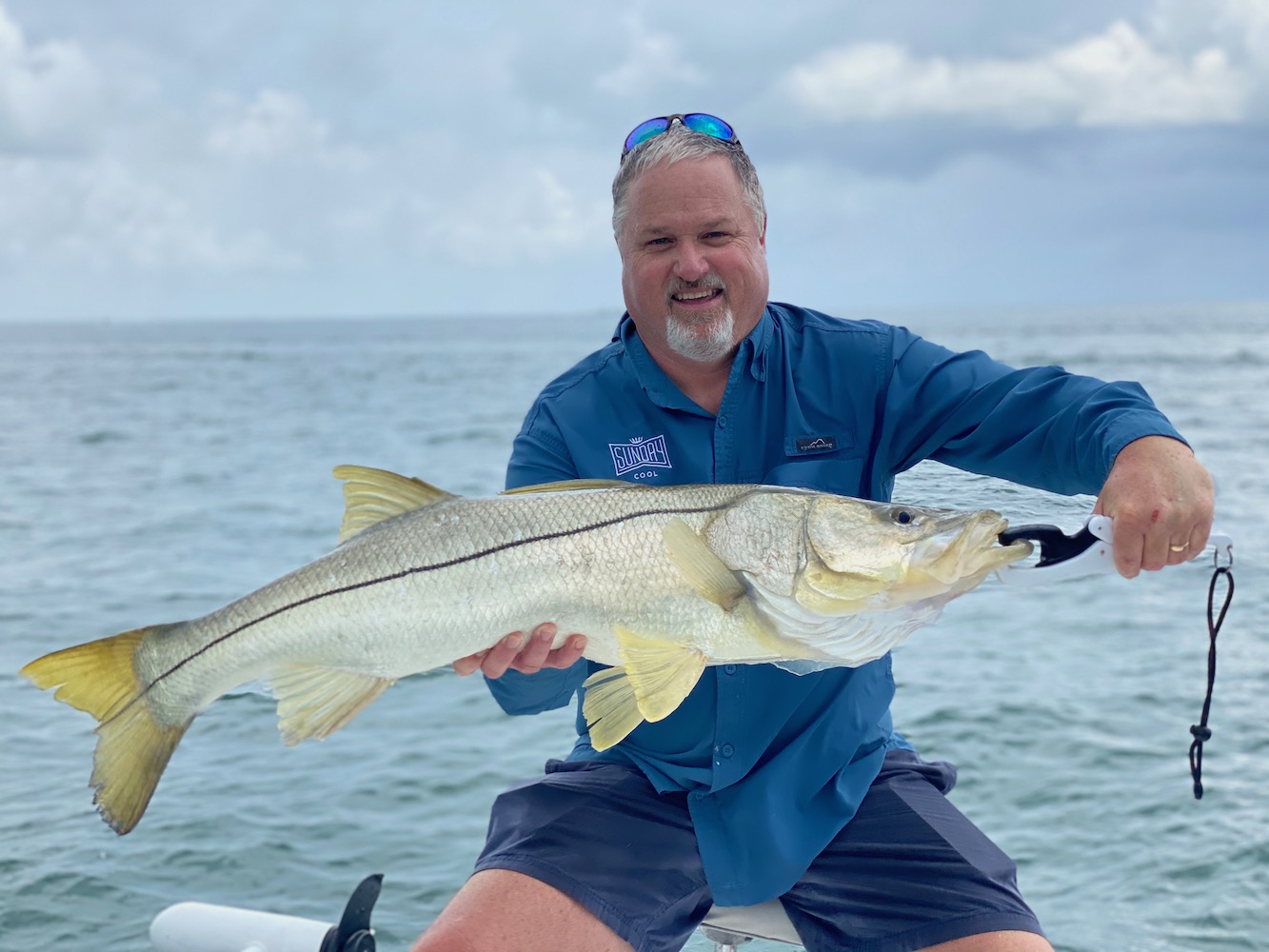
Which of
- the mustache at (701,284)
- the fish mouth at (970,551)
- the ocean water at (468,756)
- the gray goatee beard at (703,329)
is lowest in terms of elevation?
the ocean water at (468,756)

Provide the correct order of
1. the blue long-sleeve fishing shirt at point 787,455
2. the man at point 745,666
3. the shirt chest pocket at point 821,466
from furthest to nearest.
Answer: the shirt chest pocket at point 821,466 < the blue long-sleeve fishing shirt at point 787,455 < the man at point 745,666

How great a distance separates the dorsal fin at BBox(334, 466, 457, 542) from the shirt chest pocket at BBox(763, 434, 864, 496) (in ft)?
3.17

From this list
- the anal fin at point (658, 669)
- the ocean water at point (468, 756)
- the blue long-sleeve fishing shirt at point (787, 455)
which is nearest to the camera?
the anal fin at point (658, 669)

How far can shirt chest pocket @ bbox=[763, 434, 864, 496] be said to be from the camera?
330cm

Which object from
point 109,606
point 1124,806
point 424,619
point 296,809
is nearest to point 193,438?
point 109,606

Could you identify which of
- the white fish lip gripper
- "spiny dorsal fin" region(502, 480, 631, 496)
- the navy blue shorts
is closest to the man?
the navy blue shorts

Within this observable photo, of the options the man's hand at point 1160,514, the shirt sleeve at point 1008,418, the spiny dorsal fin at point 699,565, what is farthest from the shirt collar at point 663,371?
the man's hand at point 1160,514

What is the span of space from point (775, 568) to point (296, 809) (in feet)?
15.0

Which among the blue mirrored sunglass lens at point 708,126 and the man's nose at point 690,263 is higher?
the blue mirrored sunglass lens at point 708,126

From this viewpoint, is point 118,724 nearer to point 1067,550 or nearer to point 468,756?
point 1067,550

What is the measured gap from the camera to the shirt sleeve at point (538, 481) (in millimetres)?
3141

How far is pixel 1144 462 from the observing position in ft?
8.29

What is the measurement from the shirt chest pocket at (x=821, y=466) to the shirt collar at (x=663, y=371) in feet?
0.80

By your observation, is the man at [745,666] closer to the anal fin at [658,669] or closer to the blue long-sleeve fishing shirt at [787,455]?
the blue long-sleeve fishing shirt at [787,455]
